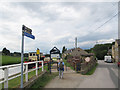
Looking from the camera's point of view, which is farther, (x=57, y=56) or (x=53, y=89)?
(x=57, y=56)

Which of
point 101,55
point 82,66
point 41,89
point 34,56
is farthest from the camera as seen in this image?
point 101,55

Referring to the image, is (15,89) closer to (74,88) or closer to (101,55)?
(74,88)

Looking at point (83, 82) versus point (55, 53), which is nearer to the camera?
point (83, 82)

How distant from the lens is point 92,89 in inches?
232

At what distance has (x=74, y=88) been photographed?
6.13 m

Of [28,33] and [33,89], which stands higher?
[28,33]

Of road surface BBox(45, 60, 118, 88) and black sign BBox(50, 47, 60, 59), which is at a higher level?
black sign BBox(50, 47, 60, 59)

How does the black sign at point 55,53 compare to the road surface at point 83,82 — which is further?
the black sign at point 55,53

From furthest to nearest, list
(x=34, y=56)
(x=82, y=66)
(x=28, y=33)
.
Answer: (x=34, y=56)
(x=82, y=66)
(x=28, y=33)

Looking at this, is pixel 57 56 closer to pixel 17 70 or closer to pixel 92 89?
pixel 17 70

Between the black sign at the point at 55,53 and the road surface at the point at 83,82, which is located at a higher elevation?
the black sign at the point at 55,53

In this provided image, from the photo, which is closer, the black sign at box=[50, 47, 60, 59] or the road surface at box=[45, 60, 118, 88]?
the road surface at box=[45, 60, 118, 88]

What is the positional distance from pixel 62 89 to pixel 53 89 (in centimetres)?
43

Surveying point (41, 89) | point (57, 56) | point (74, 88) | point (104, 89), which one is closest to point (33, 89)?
point (41, 89)
